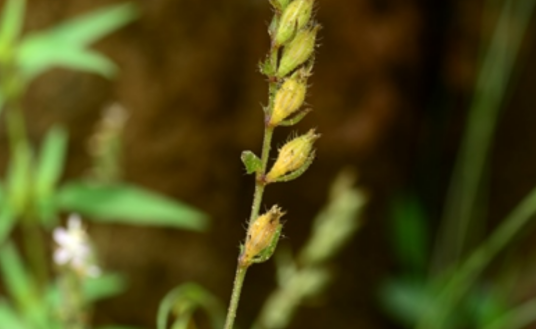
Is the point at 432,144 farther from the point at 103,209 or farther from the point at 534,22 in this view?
the point at 103,209

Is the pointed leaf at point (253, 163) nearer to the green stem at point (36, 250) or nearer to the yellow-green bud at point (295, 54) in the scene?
the yellow-green bud at point (295, 54)

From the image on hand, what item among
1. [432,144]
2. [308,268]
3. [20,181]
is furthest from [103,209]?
[432,144]

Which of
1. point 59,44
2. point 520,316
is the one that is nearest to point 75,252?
point 59,44

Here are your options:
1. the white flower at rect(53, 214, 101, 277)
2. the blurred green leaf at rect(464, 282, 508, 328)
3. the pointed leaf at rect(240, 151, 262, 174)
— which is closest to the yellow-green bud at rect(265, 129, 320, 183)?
the pointed leaf at rect(240, 151, 262, 174)

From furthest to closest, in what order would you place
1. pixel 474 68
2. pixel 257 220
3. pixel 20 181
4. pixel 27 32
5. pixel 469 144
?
1. pixel 474 68
2. pixel 469 144
3. pixel 27 32
4. pixel 20 181
5. pixel 257 220

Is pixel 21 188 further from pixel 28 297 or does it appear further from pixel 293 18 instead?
pixel 293 18

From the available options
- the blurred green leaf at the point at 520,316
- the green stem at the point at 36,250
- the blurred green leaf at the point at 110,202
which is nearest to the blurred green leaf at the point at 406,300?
the blurred green leaf at the point at 520,316
